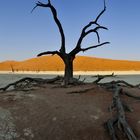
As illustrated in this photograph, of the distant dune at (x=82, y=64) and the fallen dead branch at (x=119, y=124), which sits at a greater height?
the distant dune at (x=82, y=64)

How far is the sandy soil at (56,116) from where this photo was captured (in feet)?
29.8

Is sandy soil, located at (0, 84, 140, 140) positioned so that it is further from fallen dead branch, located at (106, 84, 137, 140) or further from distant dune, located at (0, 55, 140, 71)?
distant dune, located at (0, 55, 140, 71)

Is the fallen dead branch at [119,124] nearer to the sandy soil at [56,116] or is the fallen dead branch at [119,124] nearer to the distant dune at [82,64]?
the sandy soil at [56,116]

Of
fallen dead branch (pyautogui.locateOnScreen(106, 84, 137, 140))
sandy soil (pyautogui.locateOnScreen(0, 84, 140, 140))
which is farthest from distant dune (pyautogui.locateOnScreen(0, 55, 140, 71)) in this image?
fallen dead branch (pyautogui.locateOnScreen(106, 84, 137, 140))

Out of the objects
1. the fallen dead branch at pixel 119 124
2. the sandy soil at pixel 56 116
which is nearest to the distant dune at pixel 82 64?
the sandy soil at pixel 56 116

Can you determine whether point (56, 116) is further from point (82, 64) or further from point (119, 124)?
point (82, 64)

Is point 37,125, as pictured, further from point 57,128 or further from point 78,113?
point 78,113

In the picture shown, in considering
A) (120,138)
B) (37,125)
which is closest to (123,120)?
(120,138)

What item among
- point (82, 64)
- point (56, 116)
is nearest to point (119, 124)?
A: point (56, 116)

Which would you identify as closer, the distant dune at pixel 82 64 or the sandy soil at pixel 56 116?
the sandy soil at pixel 56 116

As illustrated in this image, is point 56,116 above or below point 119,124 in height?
above

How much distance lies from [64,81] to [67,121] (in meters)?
4.91

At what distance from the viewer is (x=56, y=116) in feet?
31.8

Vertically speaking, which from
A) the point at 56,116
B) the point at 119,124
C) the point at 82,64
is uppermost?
the point at 82,64
